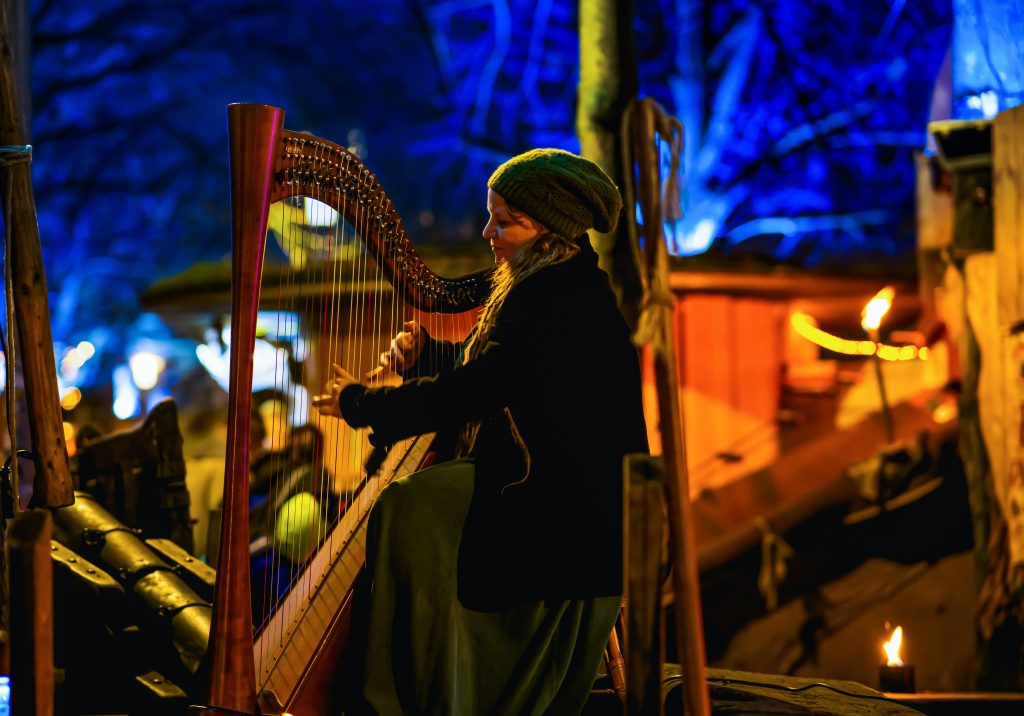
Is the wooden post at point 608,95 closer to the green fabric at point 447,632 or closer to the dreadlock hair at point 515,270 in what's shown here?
the dreadlock hair at point 515,270

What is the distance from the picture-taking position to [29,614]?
7.14 feet

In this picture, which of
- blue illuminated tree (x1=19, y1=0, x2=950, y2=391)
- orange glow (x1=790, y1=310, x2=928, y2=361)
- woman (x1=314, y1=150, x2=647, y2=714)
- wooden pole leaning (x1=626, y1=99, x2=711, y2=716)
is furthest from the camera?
blue illuminated tree (x1=19, y1=0, x2=950, y2=391)

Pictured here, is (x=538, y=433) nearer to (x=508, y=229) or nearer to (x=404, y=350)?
(x=404, y=350)

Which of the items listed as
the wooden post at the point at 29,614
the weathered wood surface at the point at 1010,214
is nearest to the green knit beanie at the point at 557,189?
the wooden post at the point at 29,614

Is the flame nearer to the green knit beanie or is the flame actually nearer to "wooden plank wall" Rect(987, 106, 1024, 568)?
"wooden plank wall" Rect(987, 106, 1024, 568)

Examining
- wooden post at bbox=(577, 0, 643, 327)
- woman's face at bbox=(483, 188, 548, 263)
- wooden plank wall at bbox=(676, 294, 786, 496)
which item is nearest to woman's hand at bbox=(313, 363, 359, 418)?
woman's face at bbox=(483, 188, 548, 263)

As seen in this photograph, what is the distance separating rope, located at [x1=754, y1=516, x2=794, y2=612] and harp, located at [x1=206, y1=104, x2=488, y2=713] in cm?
506

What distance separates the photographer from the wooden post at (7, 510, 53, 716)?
2.16 m

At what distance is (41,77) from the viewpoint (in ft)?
45.5

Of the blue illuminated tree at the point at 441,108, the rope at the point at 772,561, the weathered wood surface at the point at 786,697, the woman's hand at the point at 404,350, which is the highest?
the blue illuminated tree at the point at 441,108

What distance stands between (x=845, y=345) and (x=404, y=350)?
6207 mm

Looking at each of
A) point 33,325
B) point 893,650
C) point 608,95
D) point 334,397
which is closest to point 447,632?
point 334,397

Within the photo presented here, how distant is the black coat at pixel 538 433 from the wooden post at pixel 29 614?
806 mm

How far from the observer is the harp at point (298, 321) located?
100 inches
